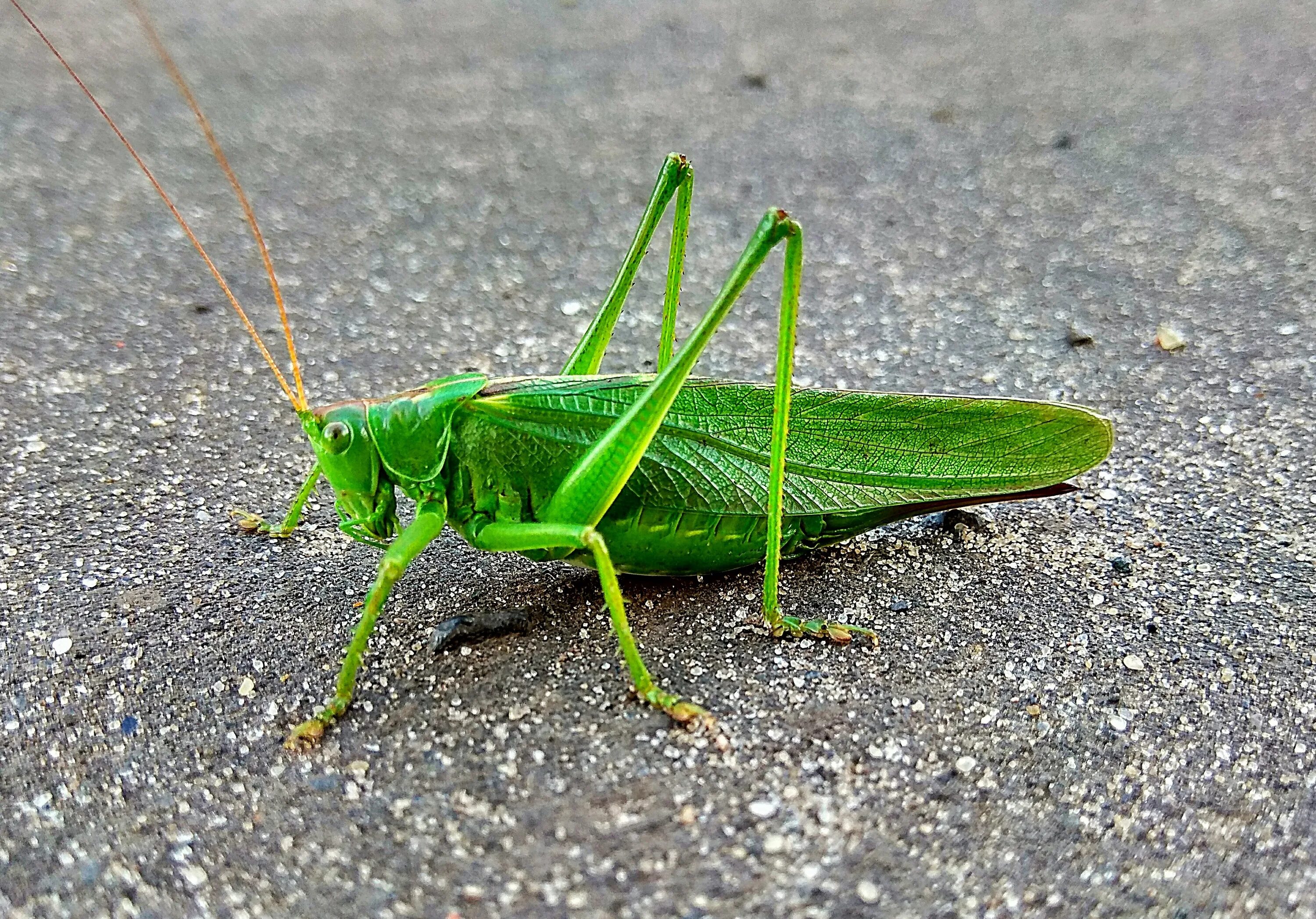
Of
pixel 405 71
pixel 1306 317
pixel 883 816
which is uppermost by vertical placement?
pixel 405 71

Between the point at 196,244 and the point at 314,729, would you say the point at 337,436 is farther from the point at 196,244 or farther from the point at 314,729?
the point at 314,729

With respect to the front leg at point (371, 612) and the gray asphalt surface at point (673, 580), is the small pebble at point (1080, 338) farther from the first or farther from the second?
the front leg at point (371, 612)

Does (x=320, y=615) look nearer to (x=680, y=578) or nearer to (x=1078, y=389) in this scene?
(x=680, y=578)

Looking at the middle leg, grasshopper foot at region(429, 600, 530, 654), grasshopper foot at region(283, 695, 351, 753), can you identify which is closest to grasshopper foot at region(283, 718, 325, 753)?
grasshopper foot at region(283, 695, 351, 753)

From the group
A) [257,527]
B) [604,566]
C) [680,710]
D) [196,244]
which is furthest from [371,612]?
[257,527]

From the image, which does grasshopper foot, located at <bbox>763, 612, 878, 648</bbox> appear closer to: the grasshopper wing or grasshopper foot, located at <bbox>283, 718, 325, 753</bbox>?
the grasshopper wing

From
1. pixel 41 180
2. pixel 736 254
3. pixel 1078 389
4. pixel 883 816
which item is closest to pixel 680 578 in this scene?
pixel 883 816
